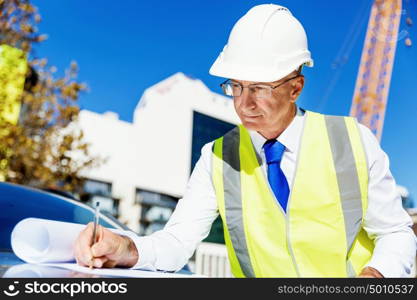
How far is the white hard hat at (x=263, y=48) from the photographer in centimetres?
147

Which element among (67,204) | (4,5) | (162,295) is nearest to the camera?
(162,295)

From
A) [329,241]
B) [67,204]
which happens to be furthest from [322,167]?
[67,204]

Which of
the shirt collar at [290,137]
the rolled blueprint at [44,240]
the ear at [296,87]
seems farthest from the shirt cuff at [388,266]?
the rolled blueprint at [44,240]

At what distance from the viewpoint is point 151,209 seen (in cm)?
2556

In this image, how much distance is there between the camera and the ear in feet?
5.07

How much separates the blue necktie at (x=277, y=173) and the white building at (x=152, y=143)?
56.5ft

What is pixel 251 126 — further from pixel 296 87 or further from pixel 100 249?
pixel 100 249

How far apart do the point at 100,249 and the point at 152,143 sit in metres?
26.6

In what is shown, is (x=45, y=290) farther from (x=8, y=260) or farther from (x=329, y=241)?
(x=329, y=241)

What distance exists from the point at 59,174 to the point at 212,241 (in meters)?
19.4

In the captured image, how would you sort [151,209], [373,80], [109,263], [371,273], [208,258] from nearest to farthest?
[371,273]
[109,263]
[151,209]
[208,258]
[373,80]

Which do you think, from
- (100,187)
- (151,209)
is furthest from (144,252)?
(151,209)

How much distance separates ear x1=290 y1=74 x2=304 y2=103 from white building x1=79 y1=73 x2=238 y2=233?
56.4ft

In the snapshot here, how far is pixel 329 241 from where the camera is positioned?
4.86 feet
